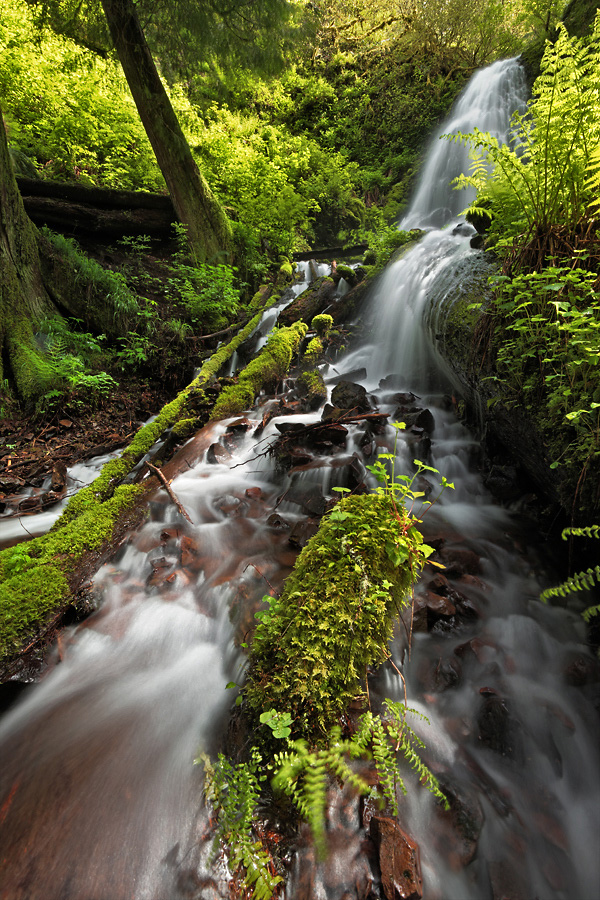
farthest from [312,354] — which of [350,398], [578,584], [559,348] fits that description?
[578,584]

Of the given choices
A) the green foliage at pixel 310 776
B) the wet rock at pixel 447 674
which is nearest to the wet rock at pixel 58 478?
the green foliage at pixel 310 776

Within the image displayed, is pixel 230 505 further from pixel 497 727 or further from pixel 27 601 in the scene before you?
pixel 497 727

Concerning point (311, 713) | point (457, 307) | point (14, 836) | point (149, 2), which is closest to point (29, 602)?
point (14, 836)

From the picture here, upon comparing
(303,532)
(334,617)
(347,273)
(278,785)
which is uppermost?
(347,273)

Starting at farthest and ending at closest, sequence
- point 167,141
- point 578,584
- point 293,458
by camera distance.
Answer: point 167,141, point 293,458, point 578,584

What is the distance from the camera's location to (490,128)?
12.6m

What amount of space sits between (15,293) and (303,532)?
5.58 metres

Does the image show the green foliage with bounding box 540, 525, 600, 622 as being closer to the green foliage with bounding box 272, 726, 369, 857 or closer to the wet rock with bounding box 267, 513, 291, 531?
the green foliage with bounding box 272, 726, 369, 857

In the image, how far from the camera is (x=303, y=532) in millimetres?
3469

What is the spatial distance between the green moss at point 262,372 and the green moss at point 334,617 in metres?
3.90

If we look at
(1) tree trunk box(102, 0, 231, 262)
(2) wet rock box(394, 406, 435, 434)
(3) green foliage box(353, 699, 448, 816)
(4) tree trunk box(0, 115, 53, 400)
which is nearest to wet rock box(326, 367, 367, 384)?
(2) wet rock box(394, 406, 435, 434)

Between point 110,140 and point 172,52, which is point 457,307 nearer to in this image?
point 172,52

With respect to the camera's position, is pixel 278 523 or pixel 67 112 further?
pixel 67 112

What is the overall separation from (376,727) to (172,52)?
1178 cm
